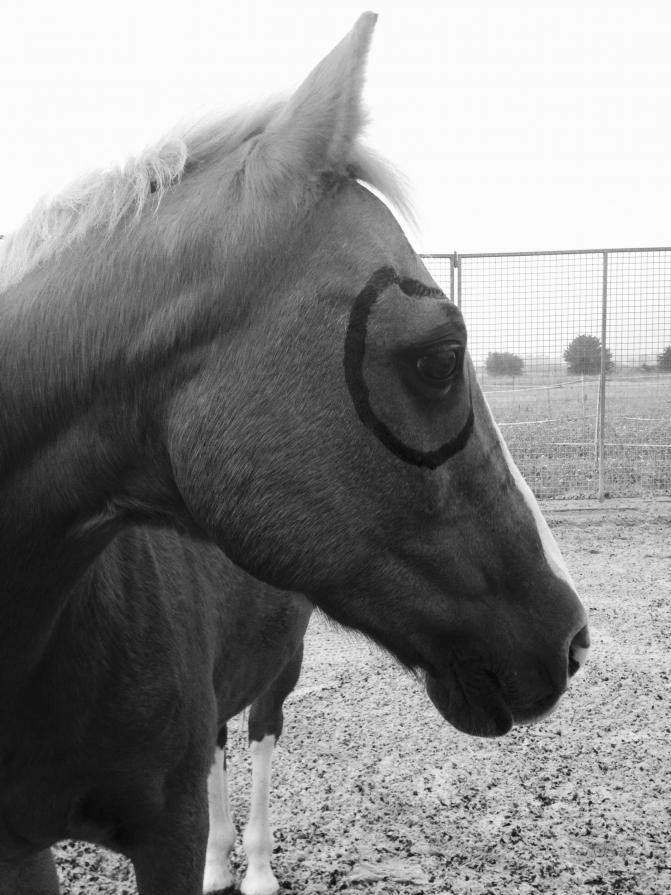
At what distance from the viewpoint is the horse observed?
3.92ft

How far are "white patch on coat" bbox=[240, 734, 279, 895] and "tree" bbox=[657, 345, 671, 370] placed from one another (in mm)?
7486

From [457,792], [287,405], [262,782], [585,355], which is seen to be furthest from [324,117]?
[585,355]

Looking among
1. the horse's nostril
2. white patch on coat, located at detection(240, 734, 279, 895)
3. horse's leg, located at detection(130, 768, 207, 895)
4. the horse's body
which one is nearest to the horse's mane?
the horse's body

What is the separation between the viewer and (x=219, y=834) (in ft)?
9.30

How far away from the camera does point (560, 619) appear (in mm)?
1265

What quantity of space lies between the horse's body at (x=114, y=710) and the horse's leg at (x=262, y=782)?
108 cm

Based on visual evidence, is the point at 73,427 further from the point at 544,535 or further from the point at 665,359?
the point at 665,359

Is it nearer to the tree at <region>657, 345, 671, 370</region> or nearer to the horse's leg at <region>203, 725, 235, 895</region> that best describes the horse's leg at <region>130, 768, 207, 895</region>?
the horse's leg at <region>203, 725, 235, 895</region>

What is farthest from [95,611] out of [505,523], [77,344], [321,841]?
[321,841]

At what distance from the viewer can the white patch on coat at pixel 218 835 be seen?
9.20 feet

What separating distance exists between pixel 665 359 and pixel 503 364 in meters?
1.91

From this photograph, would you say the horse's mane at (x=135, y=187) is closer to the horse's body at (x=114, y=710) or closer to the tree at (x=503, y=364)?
the horse's body at (x=114, y=710)

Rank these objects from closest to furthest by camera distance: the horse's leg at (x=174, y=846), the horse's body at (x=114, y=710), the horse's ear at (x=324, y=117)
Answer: the horse's ear at (x=324, y=117)
the horse's body at (x=114, y=710)
the horse's leg at (x=174, y=846)

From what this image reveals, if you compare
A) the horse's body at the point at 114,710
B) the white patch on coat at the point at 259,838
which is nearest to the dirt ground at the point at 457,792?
→ the white patch on coat at the point at 259,838
